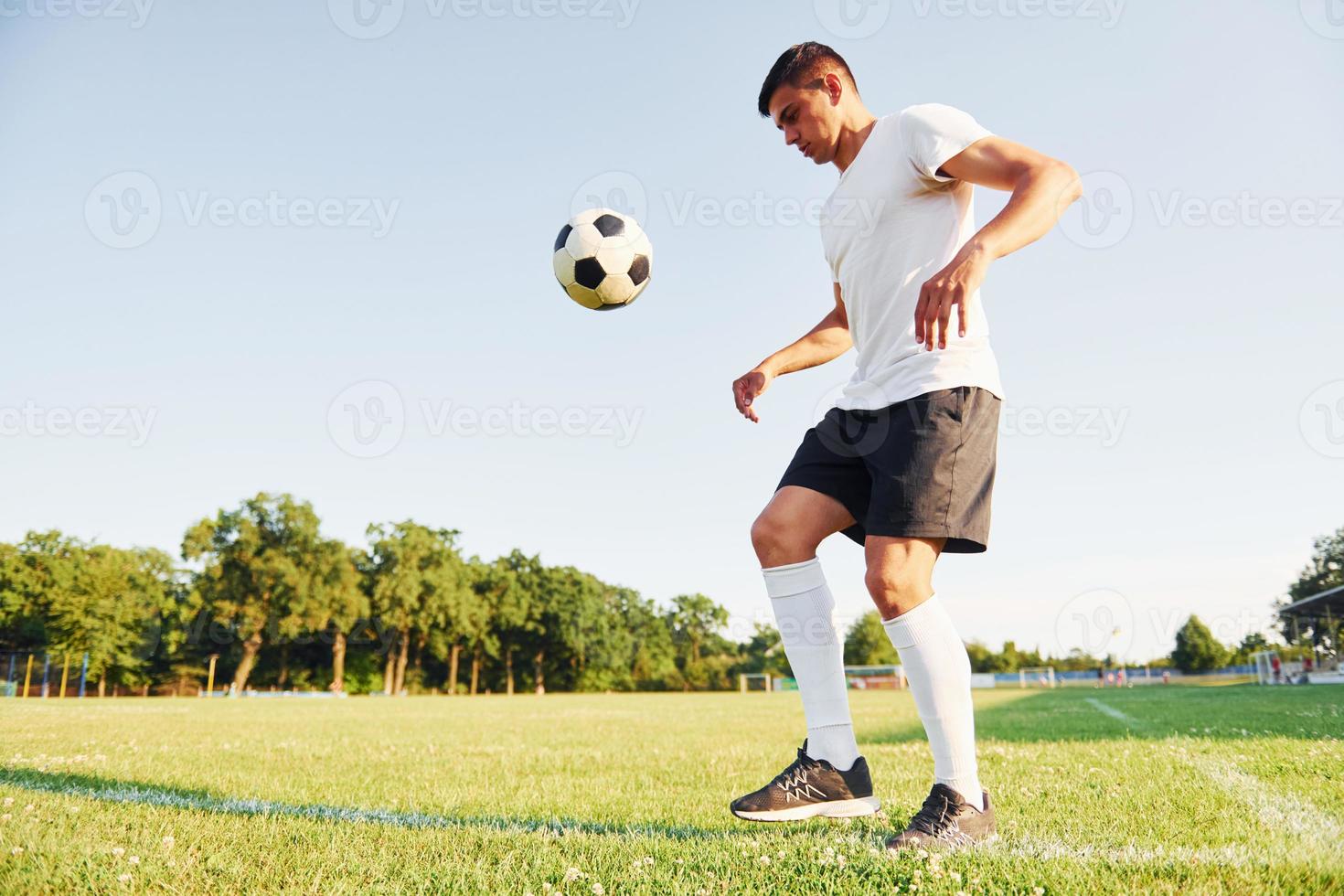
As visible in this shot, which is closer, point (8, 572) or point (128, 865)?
point (128, 865)

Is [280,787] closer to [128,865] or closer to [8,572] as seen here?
[128,865]

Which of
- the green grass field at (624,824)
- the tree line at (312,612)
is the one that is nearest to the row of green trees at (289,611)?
the tree line at (312,612)

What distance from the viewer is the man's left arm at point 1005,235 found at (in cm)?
270

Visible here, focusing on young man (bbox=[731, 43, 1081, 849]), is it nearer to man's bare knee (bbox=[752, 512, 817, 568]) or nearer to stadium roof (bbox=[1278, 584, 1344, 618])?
man's bare knee (bbox=[752, 512, 817, 568])

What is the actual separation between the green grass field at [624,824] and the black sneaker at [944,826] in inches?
2.6

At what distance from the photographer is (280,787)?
16.3 feet

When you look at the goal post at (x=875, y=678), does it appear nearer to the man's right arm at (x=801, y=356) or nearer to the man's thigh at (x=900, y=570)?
the man's right arm at (x=801, y=356)

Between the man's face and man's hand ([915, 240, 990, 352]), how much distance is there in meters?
1.05

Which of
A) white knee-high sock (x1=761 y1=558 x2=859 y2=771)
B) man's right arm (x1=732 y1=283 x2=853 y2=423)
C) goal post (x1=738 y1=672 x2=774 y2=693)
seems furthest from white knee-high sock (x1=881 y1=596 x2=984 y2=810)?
goal post (x1=738 y1=672 x2=774 y2=693)

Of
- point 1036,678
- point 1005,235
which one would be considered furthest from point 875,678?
point 1005,235

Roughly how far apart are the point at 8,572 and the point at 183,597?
11.0 meters

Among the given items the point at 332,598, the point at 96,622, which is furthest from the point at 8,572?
the point at 332,598

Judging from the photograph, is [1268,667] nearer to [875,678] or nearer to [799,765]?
[875,678]

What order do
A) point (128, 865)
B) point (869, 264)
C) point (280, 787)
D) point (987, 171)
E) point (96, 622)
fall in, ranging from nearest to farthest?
point (128, 865) < point (987, 171) < point (869, 264) < point (280, 787) < point (96, 622)
